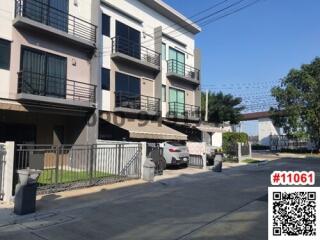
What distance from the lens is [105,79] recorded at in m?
22.7

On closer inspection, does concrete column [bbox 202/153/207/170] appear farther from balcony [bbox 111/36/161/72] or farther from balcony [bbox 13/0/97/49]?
balcony [bbox 13/0/97/49]

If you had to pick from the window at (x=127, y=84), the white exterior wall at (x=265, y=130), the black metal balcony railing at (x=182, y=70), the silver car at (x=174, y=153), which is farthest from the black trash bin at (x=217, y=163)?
the white exterior wall at (x=265, y=130)

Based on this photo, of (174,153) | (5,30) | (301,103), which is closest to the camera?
(5,30)

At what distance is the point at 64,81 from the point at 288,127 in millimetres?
30980

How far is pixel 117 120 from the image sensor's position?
22.5 metres

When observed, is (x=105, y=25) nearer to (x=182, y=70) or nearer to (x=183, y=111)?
(x=182, y=70)

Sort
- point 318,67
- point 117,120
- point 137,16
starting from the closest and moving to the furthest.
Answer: point 117,120
point 137,16
point 318,67

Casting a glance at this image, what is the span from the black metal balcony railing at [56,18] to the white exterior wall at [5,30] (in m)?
0.43

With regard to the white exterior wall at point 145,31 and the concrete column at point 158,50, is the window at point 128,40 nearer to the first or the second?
the white exterior wall at point 145,31

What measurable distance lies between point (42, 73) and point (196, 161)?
36.6 ft

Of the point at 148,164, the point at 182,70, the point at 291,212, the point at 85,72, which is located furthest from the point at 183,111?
the point at 291,212

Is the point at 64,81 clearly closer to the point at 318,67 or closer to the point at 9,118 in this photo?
the point at 9,118

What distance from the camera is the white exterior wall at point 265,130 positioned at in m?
58.7

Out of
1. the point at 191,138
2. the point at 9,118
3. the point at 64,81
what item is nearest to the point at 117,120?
the point at 64,81
